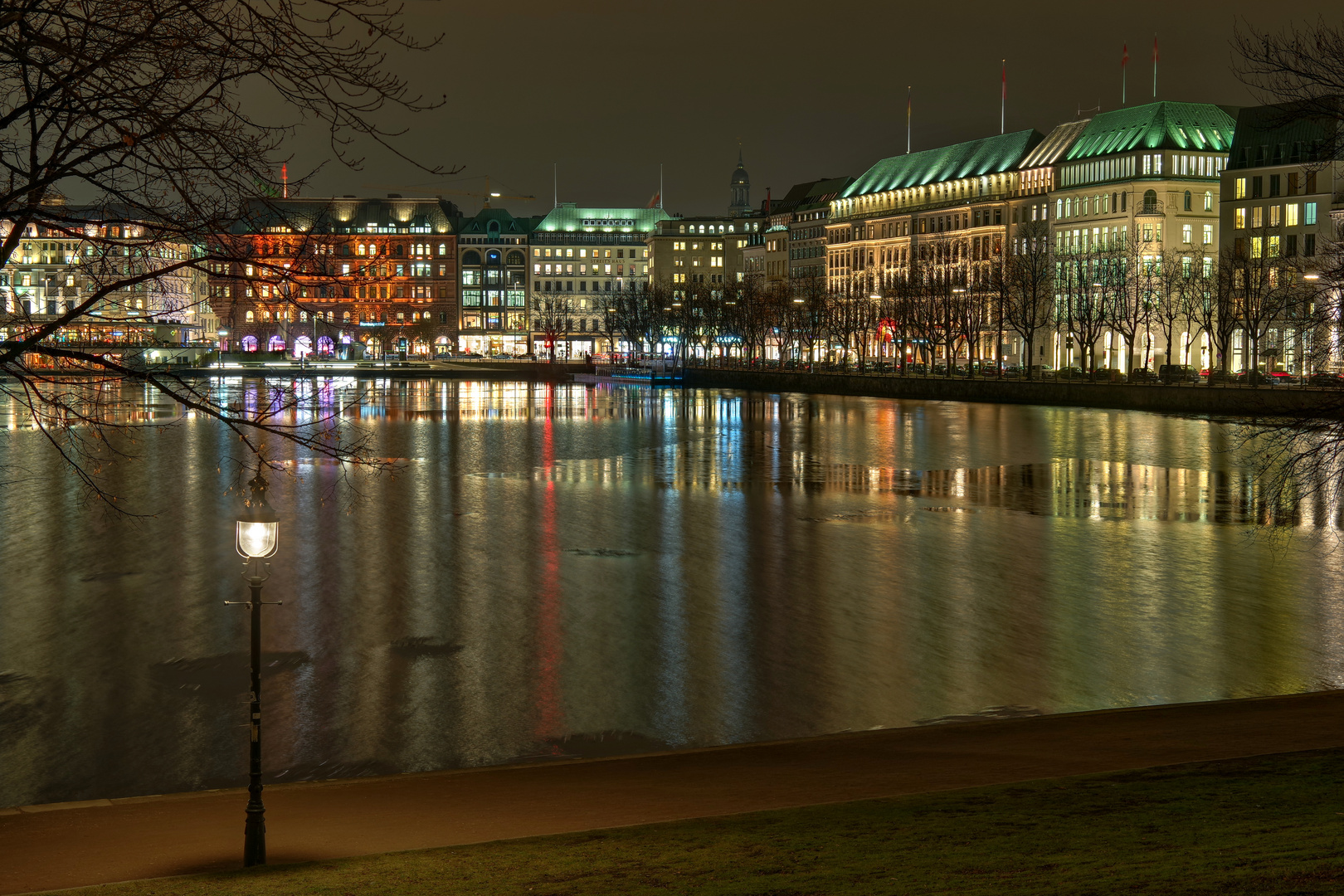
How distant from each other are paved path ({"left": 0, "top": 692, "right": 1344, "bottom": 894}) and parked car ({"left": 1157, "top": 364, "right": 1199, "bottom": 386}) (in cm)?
7644

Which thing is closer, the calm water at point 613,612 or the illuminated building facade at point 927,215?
the calm water at point 613,612

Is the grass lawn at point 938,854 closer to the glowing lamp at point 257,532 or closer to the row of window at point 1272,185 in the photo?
the glowing lamp at point 257,532

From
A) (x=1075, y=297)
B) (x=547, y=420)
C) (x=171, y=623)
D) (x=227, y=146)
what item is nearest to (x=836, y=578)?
(x=171, y=623)

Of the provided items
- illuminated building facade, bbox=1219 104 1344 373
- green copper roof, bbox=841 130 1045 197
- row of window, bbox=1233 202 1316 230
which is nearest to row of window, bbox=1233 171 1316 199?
illuminated building facade, bbox=1219 104 1344 373

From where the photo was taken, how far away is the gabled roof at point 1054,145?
14300cm

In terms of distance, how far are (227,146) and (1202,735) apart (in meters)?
11.7

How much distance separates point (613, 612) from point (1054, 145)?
13349cm

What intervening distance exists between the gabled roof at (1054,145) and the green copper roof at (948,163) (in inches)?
127

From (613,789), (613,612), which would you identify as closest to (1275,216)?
(613,612)

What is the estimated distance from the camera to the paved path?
37.9 feet

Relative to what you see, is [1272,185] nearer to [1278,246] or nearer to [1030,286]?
[1278,246]

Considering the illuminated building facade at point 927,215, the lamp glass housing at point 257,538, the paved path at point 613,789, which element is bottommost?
the paved path at point 613,789

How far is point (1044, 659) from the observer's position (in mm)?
21078

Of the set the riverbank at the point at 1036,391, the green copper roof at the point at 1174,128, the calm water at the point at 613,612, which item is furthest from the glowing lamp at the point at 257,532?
the green copper roof at the point at 1174,128
